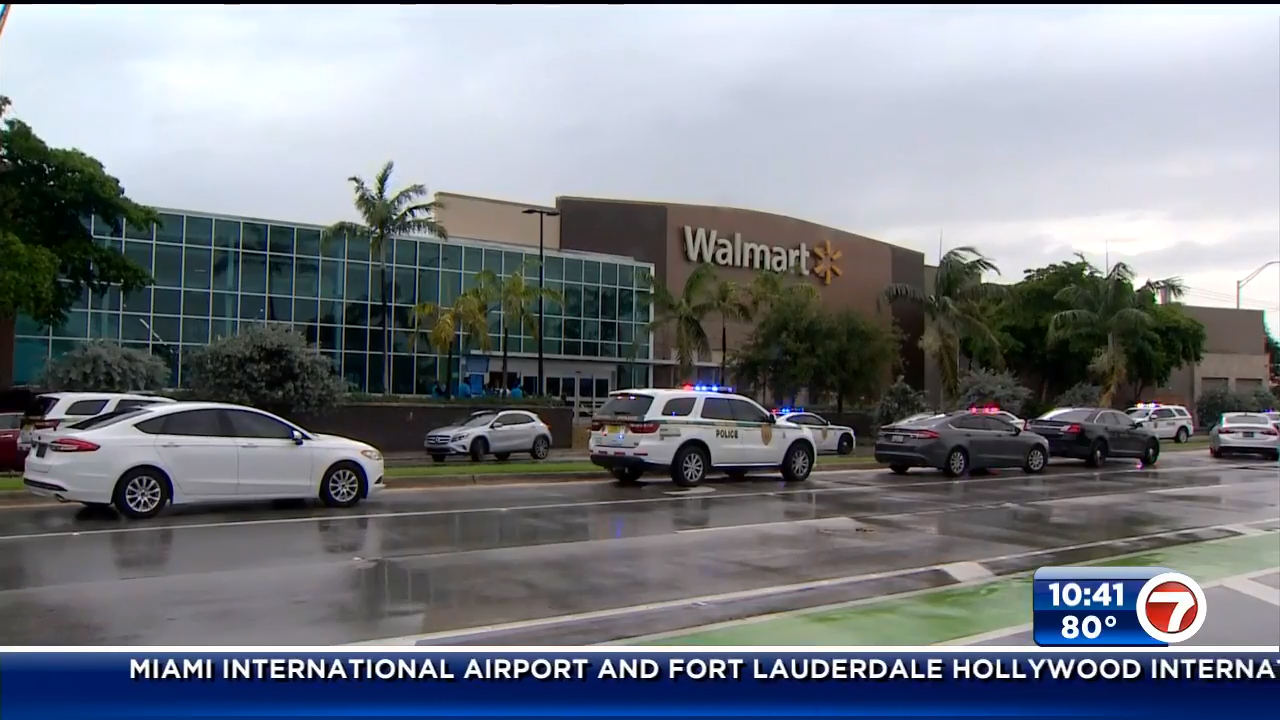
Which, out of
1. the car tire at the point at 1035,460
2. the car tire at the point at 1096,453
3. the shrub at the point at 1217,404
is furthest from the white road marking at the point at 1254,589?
the shrub at the point at 1217,404

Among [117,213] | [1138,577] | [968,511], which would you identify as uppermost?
[117,213]

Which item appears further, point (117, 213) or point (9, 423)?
point (117, 213)

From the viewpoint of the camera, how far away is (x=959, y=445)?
70.8ft

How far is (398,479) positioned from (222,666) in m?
15.2

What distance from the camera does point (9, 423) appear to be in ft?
64.1

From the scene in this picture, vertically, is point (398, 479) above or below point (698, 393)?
below

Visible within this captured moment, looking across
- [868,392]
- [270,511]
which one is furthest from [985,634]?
[868,392]

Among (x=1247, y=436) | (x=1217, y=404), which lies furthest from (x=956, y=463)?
(x=1217, y=404)

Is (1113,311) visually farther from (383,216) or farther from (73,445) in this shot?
(73,445)

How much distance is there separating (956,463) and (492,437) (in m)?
12.9

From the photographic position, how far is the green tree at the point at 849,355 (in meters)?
39.0

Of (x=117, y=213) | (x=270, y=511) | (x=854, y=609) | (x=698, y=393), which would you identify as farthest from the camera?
(x=117, y=213)

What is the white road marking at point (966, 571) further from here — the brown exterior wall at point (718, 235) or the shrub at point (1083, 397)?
the shrub at point (1083, 397)

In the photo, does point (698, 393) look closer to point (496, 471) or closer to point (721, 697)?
point (496, 471)
